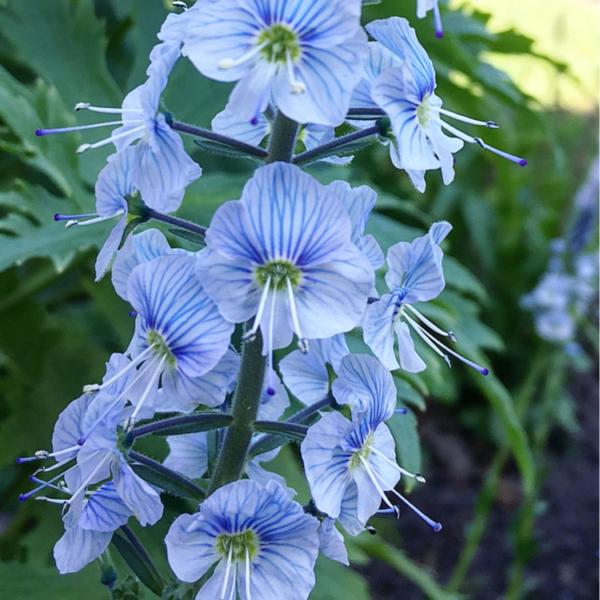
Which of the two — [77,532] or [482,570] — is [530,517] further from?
[77,532]

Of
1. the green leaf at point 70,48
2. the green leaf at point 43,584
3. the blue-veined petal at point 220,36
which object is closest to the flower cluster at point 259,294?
the blue-veined petal at point 220,36

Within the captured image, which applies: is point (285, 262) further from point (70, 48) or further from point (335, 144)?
point (70, 48)

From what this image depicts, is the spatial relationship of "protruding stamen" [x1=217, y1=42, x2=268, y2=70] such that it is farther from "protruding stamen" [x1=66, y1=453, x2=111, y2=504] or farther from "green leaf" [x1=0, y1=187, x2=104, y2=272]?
"green leaf" [x1=0, y1=187, x2=104, y2=272]

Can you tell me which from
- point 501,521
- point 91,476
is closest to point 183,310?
point 91,476

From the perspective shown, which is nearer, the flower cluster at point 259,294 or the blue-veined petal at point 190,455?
the flower cluster at point 259,294

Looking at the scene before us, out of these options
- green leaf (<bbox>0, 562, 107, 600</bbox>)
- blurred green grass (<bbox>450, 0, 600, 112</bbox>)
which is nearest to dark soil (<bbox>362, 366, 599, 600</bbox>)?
green leaf (<bbox>0, 562, 107, 600</bbox>)

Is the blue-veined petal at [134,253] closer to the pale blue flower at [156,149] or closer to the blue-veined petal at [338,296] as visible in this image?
the pale blue flower at [156,149]
